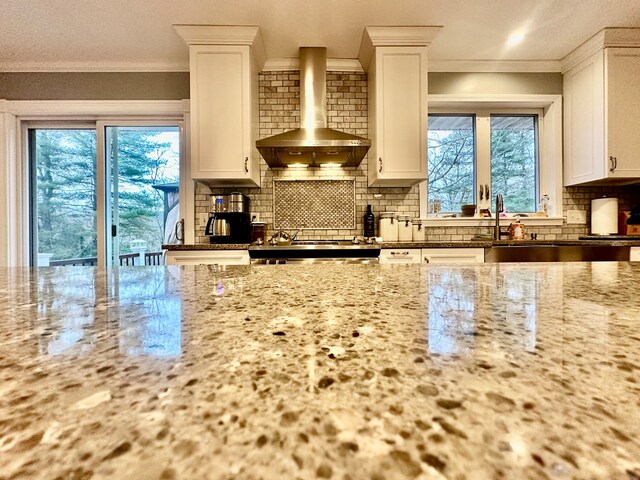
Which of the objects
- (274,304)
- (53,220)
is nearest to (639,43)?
(274,304)

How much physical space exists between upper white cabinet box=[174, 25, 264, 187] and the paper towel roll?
125 inches

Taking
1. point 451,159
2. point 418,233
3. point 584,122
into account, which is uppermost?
point 584,122

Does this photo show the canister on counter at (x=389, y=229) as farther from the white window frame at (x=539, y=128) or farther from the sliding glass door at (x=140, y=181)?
the sliding glass door at (x=140, y=181)

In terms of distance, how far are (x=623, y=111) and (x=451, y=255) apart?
188 centimetres

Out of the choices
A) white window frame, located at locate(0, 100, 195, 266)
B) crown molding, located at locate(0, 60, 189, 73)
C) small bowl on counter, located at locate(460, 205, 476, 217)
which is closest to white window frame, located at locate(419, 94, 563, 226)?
small bowl on counter, located at locate(460, 205, 476, 217)

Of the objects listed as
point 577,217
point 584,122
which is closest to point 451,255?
point 577,217

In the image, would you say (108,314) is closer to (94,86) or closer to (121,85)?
(121,85)

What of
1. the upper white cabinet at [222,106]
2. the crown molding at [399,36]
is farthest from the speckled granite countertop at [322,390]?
the crown molding at [399,36]

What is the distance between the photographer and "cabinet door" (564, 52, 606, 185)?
8.75ft

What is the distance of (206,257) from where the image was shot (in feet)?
8.02

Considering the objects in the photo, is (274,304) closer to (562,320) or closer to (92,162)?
(562,320)

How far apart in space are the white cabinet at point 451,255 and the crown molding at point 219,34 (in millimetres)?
2148

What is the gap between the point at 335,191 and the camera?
305cm

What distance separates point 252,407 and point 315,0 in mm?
2637
